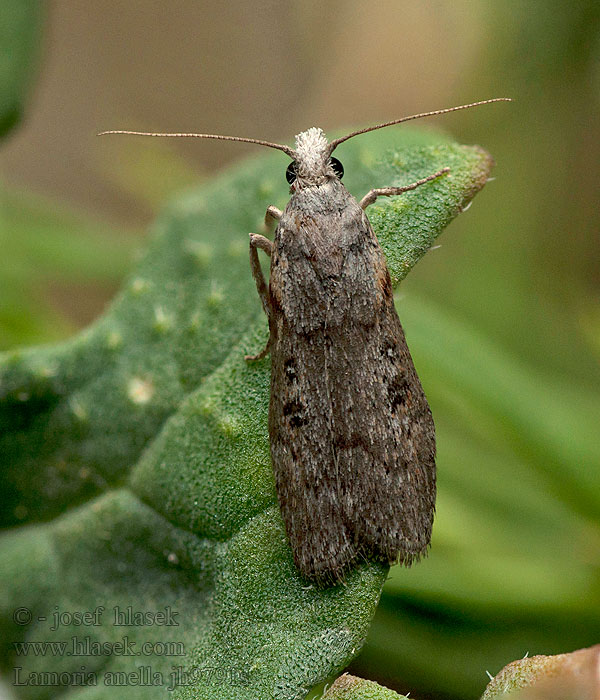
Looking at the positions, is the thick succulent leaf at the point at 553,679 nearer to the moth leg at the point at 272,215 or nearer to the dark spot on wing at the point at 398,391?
the dark spot on wing at the point at 398,391

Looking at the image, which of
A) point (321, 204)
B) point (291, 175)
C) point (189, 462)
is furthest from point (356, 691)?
point (291, 175)

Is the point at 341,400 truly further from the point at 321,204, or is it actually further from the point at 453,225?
the point at 453,225

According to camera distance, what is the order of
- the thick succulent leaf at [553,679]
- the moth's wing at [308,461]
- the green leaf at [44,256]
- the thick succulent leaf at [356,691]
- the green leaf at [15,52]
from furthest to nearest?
the green leaf at [44,256]
the green leaf at [15,52]
the moth's wing at [308,461]
the thick succulent leaf at [356,691]
the thick succulent leaf at [553,679]

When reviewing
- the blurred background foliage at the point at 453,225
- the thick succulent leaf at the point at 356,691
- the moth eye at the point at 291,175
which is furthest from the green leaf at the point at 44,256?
the thick succulent leaf at the point at 356,691

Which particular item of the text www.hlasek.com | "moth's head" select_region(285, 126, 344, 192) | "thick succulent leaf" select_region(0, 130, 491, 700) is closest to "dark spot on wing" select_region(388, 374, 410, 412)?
"thick succulent leaf" select_region(0, 130, 491, 700)

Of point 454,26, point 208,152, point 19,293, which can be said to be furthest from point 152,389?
point 208,152

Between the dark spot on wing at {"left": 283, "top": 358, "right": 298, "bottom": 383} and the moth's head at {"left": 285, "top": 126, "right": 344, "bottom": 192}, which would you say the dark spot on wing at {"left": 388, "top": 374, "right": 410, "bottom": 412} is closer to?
the dark spot on wing at {"left": 283, "top": 358, "right": 298, "bottom": 383}
